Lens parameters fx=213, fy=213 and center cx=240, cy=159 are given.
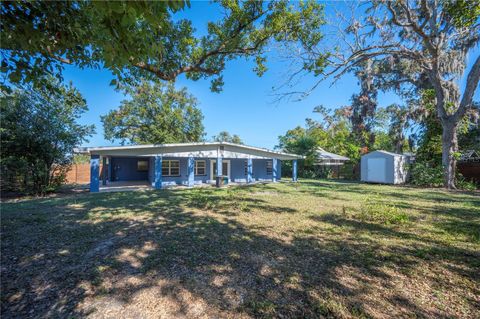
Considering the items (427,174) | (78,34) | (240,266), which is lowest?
(240,266)

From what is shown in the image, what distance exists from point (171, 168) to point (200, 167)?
2.28 meters

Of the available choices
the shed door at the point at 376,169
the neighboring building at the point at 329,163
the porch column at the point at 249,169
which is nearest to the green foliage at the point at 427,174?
the shed door at the point at 376,169

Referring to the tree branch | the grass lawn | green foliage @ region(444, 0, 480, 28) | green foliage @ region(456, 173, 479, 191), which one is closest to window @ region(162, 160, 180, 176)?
the grass lawn

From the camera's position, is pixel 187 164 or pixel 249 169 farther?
pixel 249 169

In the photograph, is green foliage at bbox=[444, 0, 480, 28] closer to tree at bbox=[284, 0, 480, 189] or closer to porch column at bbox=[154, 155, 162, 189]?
tree at bbox=[284, 0, 480, 189]

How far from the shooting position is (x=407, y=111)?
733 inches

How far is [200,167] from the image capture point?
54.8 ft

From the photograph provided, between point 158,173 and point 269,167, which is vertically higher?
point 269,167

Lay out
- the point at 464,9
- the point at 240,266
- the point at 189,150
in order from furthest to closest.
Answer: the point at 189,150, the point at 464,9, the point at 240,266

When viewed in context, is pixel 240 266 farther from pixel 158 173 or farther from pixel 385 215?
pixel 158 173

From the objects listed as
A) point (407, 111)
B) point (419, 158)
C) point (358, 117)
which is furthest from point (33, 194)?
point (358, 117)

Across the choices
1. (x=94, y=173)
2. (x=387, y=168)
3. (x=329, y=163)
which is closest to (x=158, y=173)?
(x=94, y=173)

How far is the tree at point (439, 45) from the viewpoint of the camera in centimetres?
942

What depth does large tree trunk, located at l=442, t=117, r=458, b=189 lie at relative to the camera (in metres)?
13.5
